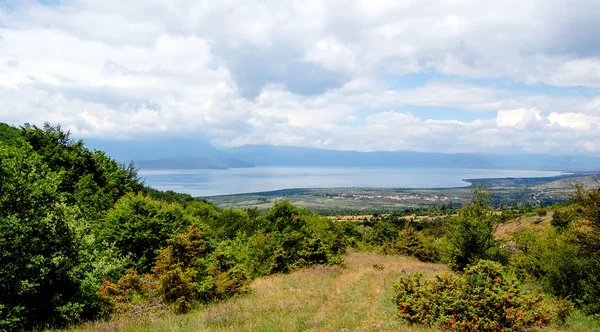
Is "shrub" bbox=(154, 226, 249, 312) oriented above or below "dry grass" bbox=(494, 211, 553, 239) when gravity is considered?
above

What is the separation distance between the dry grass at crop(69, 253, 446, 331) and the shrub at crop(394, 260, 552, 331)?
2.12ft

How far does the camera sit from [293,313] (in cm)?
973

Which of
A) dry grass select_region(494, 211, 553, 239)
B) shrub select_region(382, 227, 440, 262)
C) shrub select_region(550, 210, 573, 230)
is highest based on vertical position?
shrub select_region(550, 210, 573, 230)

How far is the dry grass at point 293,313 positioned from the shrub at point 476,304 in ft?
2.12

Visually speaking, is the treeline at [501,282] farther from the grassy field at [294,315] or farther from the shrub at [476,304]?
the grassy field at [294,315]

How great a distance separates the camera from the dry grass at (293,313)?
8.32 m

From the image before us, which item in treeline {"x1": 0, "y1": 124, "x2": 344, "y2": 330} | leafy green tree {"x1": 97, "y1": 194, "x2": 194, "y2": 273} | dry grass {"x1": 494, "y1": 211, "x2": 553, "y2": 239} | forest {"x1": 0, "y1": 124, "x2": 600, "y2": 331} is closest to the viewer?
forest {"x1": 0, "y1": 124, "x2": 600, "y2": 331}

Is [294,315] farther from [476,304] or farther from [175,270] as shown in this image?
[476,304]

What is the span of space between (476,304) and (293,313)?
15.9ft

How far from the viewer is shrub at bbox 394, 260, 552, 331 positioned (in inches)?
319

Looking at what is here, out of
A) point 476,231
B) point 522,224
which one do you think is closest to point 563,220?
point 476,231

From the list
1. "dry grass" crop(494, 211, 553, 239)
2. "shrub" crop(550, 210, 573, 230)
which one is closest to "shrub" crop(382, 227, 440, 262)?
"shrub" crop(550, 210, 573, 230)

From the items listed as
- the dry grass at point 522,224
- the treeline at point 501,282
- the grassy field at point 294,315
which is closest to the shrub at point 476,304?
the treeline at point 501,282

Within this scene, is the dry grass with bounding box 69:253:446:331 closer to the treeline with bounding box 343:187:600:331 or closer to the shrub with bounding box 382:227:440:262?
the treeline with bounding box 343:187:600:331
